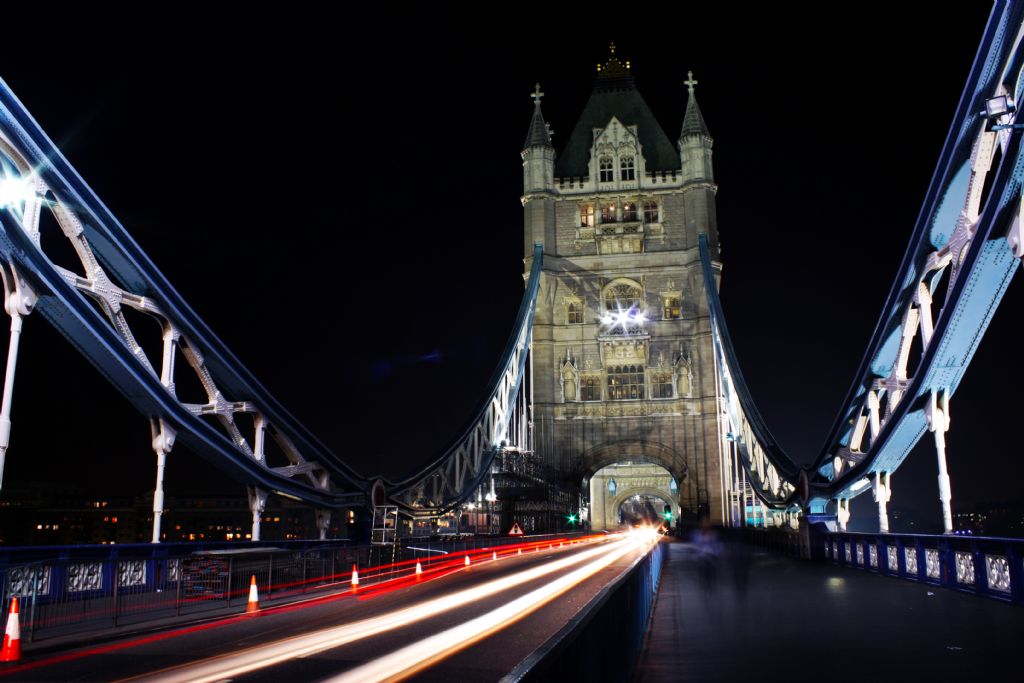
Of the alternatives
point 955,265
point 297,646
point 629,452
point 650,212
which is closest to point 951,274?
point 955,265

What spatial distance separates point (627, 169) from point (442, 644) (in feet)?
165

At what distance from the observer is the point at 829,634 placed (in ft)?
29.6

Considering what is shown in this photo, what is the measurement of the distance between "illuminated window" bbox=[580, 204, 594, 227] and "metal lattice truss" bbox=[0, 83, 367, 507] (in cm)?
3412

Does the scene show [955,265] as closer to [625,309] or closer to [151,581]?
[151,581]

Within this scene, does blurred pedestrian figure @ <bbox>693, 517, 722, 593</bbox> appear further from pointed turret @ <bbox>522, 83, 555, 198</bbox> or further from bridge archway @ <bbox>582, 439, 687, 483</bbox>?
pointed turret @ <bbox>522, 83, 555, 198</bbox>

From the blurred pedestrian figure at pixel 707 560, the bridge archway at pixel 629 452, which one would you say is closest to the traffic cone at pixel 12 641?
the blurred pedestrian figure at pixel 707 560

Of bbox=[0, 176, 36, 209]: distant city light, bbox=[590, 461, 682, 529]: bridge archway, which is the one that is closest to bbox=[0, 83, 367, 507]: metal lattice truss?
bbox=[0, 176, 36, 209]: distant city light

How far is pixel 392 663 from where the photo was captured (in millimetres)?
8219

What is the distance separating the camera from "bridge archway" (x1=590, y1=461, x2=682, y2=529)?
7638 cm

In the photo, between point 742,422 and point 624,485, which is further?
point 624,485

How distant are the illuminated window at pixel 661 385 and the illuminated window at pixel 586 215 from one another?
1027 cm

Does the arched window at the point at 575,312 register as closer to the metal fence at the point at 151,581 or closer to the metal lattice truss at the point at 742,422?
the metal lattice truss at the point at 742,422

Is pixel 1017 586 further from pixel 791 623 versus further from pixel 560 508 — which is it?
pixel 560 508

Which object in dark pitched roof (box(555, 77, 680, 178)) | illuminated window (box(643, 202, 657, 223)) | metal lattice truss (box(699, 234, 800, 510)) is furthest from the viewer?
dark pitched roof (box(555, 77, 680, 178))
